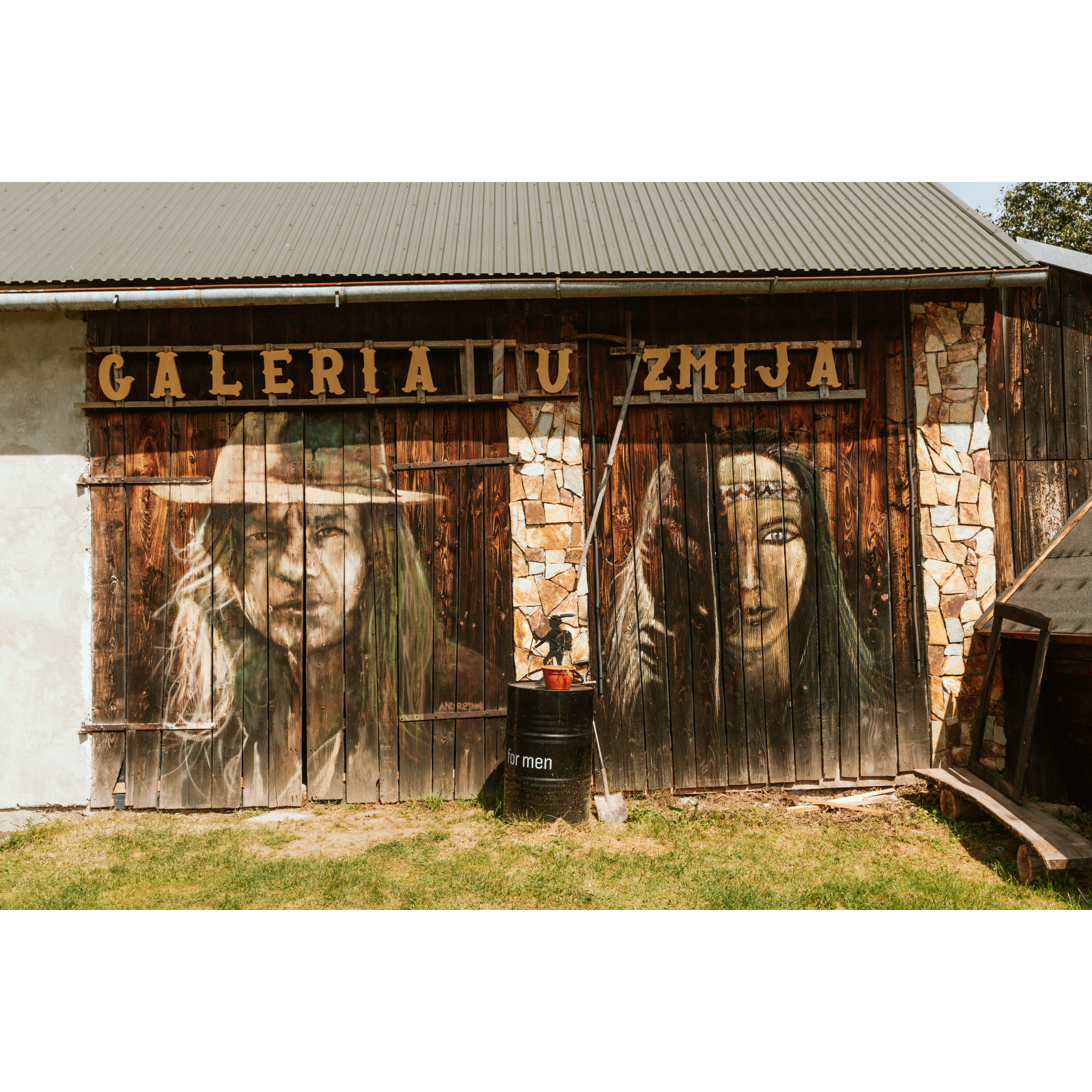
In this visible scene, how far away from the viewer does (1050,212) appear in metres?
18.3

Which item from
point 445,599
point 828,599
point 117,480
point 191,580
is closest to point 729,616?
point 828,599

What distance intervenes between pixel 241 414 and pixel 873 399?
4.99 metres

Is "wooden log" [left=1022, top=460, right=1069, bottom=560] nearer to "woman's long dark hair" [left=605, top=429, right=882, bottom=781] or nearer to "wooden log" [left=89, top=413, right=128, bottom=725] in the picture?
"woman's long dark hair" [left=605, top=429, right=882, bottom=781]

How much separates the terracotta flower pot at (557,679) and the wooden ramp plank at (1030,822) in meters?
2.77

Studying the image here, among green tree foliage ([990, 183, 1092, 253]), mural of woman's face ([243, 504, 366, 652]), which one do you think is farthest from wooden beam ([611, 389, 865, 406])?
green tree foliage ([990, 183, 1092, 253])

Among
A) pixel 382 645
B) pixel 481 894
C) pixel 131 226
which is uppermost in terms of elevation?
pixel 131 226

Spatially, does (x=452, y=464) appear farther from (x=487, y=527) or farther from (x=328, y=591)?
(x=328, y=591)

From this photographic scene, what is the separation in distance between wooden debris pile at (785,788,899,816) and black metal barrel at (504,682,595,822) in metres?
1.67

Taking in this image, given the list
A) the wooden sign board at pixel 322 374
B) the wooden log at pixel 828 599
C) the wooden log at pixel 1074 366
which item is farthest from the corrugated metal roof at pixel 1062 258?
the wooden sign board at pixel 322 374

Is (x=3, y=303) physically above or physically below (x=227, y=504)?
above

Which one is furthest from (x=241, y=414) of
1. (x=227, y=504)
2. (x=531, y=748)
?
(x=531, y=748)

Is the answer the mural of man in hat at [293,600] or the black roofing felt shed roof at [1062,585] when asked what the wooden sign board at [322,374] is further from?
the black roofing felt shed roof at [1062,585]

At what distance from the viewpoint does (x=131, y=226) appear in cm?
762

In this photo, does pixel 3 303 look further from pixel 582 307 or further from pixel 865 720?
pixel 865 720
